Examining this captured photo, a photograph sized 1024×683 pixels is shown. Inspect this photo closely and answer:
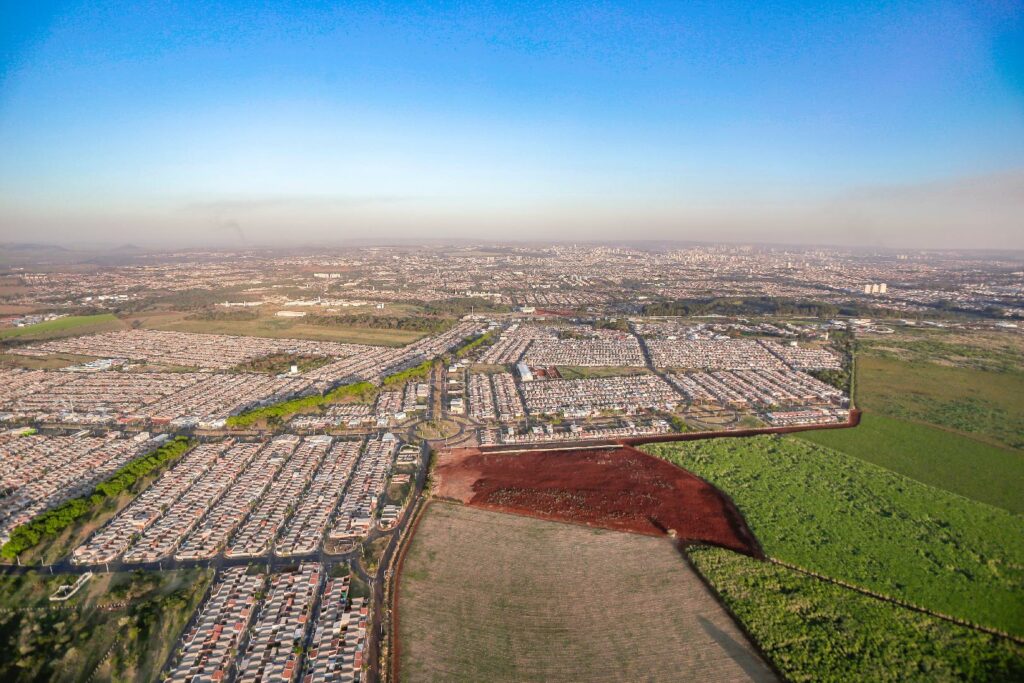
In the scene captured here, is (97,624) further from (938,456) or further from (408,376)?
(938,456)

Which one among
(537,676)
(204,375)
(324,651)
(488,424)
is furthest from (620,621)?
(204,375)

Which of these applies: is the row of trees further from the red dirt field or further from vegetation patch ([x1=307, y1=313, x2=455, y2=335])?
vegetation patch ([x1=307, y1=313, x2=455, y2=335])

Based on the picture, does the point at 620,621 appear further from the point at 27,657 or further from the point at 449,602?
the point at 27,657

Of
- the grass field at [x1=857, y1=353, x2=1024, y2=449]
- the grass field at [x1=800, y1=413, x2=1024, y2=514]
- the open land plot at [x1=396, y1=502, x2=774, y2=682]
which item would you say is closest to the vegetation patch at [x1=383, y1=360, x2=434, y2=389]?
the open land plot at [x1=396, y1=502, x2=774, y2=682]

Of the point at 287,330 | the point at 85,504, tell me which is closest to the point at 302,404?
the point at 85,504

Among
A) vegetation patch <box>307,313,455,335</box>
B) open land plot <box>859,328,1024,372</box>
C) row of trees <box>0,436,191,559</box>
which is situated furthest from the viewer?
vegetation patch <box>307,313,455,335</box>

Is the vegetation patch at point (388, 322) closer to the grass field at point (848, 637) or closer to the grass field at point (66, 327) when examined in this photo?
the grass field at point (66, 327)

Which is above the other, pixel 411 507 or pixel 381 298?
pixel 381 298
